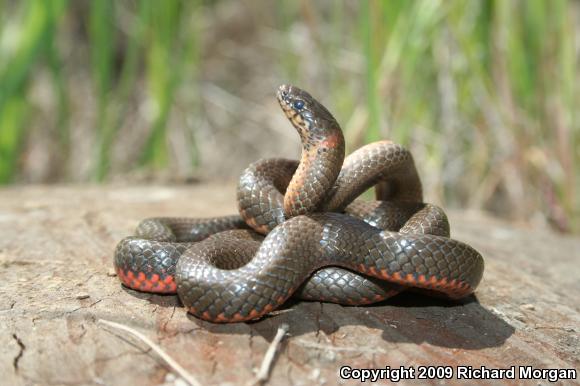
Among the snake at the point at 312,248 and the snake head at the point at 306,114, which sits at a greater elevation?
the snake head at the point at 306,114

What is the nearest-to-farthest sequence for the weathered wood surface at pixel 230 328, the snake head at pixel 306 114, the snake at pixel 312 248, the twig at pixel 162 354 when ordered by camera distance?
the twig at pixel 162 354
the weathered wood surface at pixel 230 328
the snake at pixel 312 248
the snake head at pixel 306 114

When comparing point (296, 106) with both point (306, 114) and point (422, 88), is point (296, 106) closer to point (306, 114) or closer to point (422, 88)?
point (306, 114)

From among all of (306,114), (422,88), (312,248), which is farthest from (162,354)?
(422,88)

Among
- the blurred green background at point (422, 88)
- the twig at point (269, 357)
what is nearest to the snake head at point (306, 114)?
the twig at point (269, 357)

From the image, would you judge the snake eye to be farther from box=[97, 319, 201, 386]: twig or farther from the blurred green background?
the blurred green background

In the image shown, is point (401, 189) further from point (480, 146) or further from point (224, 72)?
point (224, 72)

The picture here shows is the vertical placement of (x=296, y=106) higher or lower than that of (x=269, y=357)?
higher

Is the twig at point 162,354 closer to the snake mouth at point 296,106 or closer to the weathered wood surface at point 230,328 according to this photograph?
the weathered wood surface at point 230,328
